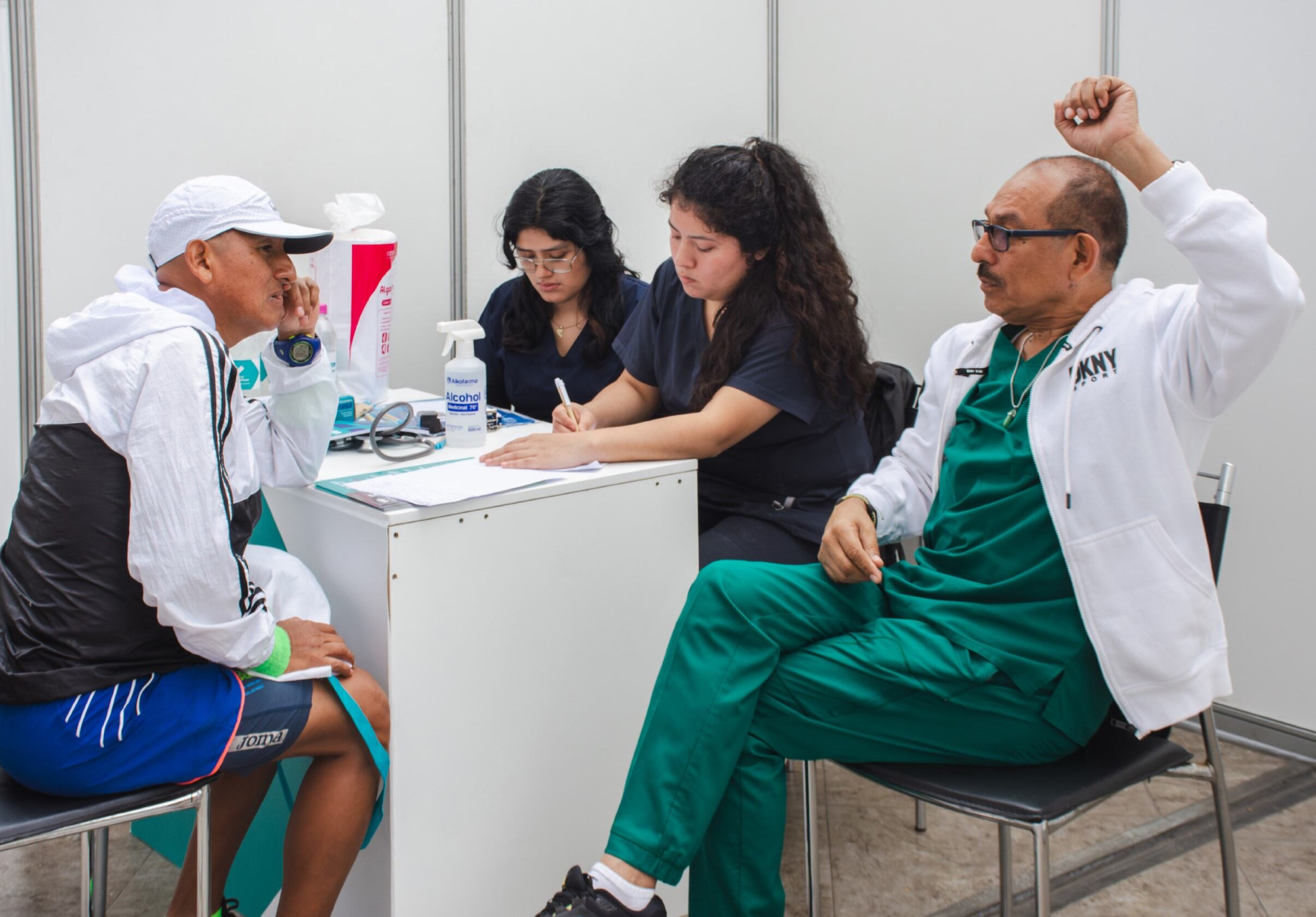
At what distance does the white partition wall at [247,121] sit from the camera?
2.26m

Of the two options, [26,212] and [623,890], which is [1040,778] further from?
[26,212]

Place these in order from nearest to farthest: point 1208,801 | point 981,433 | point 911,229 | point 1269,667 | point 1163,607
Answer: point 1163,607, point 981,433, point 1208,801, point 1269,667, point 911,229

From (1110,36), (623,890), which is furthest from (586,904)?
(1110,36)

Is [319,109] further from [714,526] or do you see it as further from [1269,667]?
[1269,667]

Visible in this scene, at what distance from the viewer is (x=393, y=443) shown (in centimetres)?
200

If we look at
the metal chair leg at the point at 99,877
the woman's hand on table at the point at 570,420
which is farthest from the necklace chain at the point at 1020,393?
the metal chair leg at the point at 99,877

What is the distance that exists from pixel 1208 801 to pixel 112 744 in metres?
2.04

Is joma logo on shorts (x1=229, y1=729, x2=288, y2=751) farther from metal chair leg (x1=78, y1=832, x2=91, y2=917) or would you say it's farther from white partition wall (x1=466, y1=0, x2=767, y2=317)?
white partition wall (x1=466, y1=0, x2=767, y2=317)

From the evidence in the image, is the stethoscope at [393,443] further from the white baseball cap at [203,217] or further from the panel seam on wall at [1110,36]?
the panel seam on wall at [1110,36]

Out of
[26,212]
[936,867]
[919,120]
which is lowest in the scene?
[936,867]

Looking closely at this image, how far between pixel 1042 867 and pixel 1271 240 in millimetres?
1572

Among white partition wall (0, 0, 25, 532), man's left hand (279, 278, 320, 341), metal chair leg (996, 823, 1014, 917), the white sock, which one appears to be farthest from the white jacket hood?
metal chair leg (996, 823, 1014, 917)

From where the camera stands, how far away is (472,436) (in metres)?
2.00

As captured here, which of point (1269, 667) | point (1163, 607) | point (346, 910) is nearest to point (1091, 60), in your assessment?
point (1269, 667)
